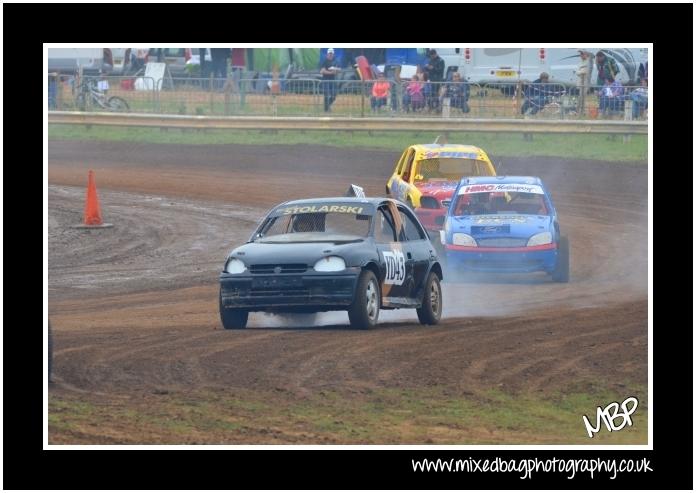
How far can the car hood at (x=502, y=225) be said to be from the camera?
1814cm

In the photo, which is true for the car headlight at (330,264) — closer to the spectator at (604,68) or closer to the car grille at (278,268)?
the car grille at (278,268)

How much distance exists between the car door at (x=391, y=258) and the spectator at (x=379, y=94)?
63.5ft

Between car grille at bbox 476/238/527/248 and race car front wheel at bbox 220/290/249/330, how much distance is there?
5124mm

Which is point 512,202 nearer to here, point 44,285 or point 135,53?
point 44,285

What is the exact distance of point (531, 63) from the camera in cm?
3888

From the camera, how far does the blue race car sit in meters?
18.1

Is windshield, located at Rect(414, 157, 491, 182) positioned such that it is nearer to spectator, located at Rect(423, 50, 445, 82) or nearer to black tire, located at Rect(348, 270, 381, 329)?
black tire, located at Rect(348, 270, 381, 329)

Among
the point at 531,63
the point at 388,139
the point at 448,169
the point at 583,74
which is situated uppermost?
the point at 531,63

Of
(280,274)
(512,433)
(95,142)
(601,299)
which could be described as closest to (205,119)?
(95,142)

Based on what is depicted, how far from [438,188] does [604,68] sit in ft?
53.5

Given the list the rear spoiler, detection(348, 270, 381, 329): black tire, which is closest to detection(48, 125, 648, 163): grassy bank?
the rear spoiler

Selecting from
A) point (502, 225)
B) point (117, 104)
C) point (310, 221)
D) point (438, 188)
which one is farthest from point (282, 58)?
point (310, 221)

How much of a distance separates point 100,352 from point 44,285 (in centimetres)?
192

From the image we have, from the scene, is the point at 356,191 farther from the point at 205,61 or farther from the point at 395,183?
the point at 205,61
